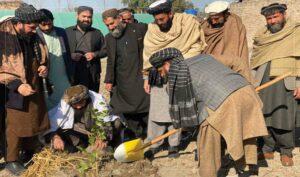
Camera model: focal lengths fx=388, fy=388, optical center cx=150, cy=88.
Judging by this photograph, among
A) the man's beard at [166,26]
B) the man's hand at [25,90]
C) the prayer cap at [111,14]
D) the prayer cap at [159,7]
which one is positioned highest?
the prayer cap at [159,7]

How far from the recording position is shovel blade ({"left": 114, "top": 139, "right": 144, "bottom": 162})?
4281mm

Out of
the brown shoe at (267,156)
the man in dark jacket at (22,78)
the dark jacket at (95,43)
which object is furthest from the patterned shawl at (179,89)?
the dark jacket at (95,43)

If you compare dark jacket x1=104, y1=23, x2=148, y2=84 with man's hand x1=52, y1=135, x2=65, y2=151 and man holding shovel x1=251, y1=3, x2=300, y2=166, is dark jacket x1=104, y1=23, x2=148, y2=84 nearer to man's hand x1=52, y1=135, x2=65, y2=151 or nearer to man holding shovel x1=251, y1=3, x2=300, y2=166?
man's hand x1=52, y1=135, x2=65, y2=151

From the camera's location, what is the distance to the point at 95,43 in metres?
5.55

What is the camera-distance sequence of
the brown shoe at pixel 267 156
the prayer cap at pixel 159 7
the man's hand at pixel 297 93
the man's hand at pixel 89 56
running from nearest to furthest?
the prayer cap at pixel 159 7
the man's hand at pixel 297 93
the brown shoe at pixel 267 156
the man's hand at pixel 89 56

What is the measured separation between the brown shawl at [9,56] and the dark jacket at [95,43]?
134cm

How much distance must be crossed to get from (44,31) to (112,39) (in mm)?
868

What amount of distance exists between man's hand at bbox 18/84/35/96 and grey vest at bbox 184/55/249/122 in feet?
5.46

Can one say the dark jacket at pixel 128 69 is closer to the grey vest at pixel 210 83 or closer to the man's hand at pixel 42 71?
the man's hand at pixel 42 71

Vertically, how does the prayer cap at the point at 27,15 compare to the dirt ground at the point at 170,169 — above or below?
above

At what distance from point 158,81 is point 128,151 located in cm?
89

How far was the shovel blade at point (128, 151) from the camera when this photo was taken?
4281 millimetres

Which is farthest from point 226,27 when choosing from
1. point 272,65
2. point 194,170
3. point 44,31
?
point 44,31

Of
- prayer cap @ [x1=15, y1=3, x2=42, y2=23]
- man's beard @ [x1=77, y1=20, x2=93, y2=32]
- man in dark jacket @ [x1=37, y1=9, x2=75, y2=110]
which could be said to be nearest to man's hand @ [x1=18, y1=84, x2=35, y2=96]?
prayer cap @ [x1=15, y1=3, x2=42, y2=23]
